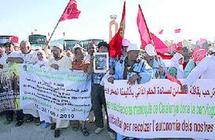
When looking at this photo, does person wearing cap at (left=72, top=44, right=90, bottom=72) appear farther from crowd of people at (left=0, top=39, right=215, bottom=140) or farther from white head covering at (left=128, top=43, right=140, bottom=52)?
white head covering at (left=128, top=43, right=140, bottom=52)

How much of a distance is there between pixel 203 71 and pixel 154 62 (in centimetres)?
148

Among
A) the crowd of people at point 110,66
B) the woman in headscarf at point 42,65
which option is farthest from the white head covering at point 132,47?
the woman in headscarf at point 42,65

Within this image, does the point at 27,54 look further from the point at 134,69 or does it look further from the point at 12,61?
the point at 134,69

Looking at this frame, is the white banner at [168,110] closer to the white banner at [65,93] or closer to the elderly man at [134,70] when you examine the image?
the elderly man at [134,70]

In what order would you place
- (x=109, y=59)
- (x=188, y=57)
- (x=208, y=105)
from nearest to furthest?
(x=208, y=105) < (x=109, y=59) < (x=188, y=57)

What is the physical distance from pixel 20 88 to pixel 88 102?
5.97 ft

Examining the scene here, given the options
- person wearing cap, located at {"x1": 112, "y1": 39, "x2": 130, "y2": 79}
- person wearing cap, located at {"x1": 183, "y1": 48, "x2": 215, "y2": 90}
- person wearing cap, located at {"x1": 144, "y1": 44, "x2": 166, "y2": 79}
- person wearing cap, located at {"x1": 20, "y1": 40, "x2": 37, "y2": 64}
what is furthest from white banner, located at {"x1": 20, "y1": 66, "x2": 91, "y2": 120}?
person wearing cap, located at {"x1": 183, "y1": 48, "x2": 215, "y2": 90}

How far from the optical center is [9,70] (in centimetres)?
964

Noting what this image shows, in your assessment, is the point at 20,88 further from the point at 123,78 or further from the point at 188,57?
the point at 188,57

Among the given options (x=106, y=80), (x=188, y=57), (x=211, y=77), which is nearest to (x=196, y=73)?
(x=211, y=77)

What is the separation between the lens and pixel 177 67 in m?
9.16

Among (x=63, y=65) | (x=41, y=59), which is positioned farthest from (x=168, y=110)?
(x=41, y=59)

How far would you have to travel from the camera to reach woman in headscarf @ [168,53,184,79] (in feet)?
29.1

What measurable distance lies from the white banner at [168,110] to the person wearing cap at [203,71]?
0.11 m
